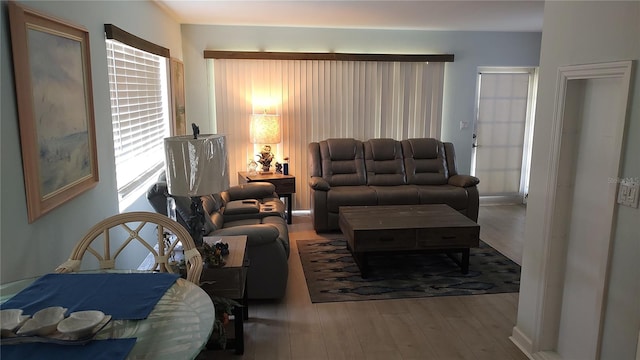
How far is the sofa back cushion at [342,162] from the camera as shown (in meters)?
5.48

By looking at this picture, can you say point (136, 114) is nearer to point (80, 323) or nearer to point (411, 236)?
point (411, 236)

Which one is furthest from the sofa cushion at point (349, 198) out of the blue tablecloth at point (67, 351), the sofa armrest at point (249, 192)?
the blue tablecloth at point (67, 351)

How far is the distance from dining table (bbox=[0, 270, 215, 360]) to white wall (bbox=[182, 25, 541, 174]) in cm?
437

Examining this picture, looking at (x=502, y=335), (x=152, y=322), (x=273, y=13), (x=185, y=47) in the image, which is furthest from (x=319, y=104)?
(x=152, y=322)

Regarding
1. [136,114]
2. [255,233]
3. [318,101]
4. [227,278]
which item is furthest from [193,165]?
[318,101]

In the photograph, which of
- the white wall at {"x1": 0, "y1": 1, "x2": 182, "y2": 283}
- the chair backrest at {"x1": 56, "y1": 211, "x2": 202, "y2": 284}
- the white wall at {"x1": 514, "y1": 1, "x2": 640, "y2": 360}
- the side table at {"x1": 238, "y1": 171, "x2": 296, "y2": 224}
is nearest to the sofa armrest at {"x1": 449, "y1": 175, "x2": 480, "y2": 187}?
the side table at {"x1": 238, "y1": 171, "x2": 296, "y2": 224}

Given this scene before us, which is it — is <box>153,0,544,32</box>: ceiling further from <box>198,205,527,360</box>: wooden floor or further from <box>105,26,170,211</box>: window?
<box>198,205,527,360</box>: wooden floor

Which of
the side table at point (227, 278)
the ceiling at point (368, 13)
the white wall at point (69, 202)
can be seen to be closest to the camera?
the white wall at point (69, 202)

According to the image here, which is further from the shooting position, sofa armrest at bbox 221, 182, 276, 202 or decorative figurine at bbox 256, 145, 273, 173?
decorative figurine at bbox 256, 145, 273, 173

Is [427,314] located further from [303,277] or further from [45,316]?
[45,316]

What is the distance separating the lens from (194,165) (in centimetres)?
231

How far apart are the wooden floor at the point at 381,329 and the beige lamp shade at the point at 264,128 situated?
2.29 m

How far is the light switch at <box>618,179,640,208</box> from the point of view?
1.94 meters

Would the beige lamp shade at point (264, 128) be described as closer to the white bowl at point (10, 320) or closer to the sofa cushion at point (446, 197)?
the sofa cushion at point (446, 197)
